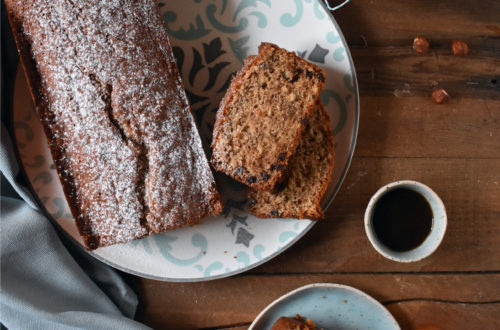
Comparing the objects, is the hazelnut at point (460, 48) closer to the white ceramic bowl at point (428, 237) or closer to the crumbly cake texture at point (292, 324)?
the white ceramic bowl at point (428, 237)

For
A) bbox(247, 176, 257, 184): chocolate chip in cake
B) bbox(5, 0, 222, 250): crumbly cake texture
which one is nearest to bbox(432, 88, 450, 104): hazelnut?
bbox(247, 176, 257, 184): chocolate chip in cake

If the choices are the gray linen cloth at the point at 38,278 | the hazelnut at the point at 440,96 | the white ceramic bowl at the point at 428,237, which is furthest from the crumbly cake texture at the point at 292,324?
the hazelnut at the point at 440,96

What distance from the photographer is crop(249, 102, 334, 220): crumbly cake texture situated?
72.2 inches

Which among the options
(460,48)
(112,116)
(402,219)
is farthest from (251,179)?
(460,48)

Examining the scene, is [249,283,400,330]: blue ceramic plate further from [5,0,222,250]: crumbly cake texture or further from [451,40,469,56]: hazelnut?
[451,40,469,56]: hazelnut

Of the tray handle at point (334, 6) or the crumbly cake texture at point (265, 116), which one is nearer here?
the crumbly cake texture at point (265, 116)

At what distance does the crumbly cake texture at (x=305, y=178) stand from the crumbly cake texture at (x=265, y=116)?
0.44 ft

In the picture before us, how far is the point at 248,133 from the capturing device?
1721mm

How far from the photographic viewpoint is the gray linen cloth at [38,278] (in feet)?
5.80

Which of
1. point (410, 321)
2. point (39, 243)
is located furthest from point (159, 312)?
point (410, 321)

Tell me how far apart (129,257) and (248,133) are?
777mm

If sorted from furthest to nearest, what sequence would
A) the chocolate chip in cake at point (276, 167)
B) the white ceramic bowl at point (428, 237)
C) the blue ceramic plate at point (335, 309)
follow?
1. the blue ceramic plate at point (335, 309)
2. the white ceramic bowl at point (428, 237)
3. the chocolate chip in cake at point (276, 167)

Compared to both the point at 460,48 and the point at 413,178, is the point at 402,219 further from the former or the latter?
the point at 460,48

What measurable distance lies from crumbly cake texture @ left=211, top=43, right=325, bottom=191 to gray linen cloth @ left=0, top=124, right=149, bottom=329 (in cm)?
80
